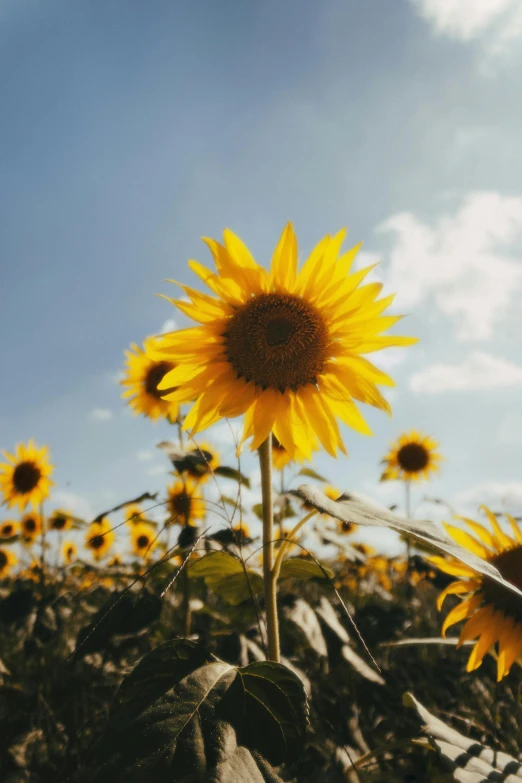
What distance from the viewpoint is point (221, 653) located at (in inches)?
74.1

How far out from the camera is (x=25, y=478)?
5.69 m

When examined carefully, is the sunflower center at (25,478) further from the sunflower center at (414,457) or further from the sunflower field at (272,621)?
the sunflower center at (414,457)

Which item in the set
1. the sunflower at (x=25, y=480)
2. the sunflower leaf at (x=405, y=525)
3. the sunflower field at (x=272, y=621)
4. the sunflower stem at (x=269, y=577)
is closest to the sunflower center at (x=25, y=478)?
the sunflower at (x=25, y=480)

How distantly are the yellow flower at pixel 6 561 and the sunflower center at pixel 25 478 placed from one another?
53.6 inches

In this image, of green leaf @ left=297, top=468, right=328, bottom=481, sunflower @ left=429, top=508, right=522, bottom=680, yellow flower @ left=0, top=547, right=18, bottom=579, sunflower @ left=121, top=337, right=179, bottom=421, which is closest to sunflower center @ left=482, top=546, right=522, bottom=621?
sunflower @ left=429, top=508, right=522, bottom=680

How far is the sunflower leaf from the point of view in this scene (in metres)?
0.93

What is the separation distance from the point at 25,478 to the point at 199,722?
521 centimetres

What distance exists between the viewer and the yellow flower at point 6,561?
21.3ft

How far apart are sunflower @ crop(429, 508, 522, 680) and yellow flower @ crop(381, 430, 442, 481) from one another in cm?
483

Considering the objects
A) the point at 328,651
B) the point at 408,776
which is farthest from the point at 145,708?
the point at 408,776

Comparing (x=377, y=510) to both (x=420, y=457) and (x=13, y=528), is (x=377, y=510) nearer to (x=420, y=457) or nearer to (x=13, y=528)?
(x=420, y=457)

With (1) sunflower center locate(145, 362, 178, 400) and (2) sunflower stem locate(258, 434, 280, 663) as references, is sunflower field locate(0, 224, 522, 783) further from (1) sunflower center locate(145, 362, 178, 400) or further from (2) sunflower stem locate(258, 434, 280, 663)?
(1) sunflower center locate(145, 362, 178, 400)

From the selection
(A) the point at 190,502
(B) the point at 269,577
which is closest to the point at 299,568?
(B) the point at 269,577

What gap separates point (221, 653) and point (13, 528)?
5.99 m
